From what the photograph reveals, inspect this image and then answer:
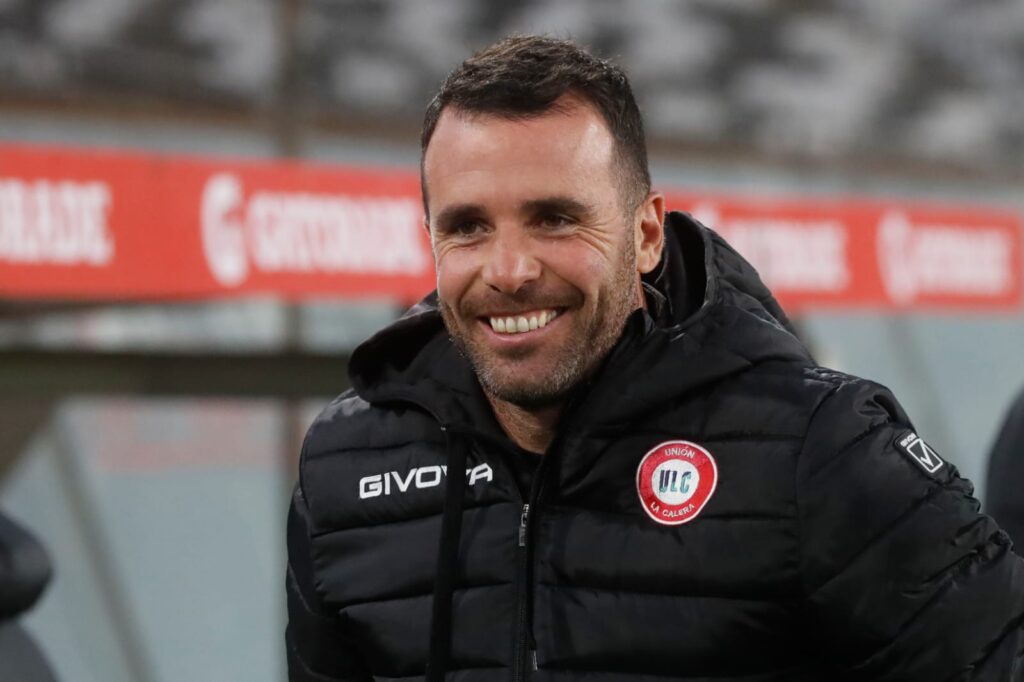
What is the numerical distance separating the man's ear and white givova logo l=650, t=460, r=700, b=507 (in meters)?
0.23

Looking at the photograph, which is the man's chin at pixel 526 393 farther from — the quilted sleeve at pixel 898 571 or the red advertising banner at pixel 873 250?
the red advertising banner at pixel 873 250

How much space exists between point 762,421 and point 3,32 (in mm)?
4979

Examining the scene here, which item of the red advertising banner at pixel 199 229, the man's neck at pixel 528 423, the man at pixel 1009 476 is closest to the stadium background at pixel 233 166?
the red advertising banner at pixel 199 229

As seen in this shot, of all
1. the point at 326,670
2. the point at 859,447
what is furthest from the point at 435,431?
the point at 859,447

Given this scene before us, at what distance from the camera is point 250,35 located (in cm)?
696

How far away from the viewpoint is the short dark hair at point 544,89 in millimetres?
1825

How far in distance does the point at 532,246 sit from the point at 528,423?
0.22 metres

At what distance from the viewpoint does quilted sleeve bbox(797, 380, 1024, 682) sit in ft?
5.55

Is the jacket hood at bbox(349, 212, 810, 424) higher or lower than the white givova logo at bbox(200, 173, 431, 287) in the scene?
higher

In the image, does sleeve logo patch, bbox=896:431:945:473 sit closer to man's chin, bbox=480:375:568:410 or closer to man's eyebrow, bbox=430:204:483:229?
man's chin, bbox=480:375:568:410

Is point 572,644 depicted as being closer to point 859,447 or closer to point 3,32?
point 859,447

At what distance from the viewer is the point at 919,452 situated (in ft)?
5.78

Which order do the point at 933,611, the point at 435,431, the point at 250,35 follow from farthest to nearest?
the point at 250,35 → the point at 435,431 → the point at 933,611

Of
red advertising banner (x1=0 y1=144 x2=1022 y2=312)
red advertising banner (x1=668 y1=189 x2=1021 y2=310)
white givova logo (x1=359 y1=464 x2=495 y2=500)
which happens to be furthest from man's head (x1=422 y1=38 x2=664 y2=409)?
red advertising banner (x1=668 y1=189 x2=1021 y2=310)
